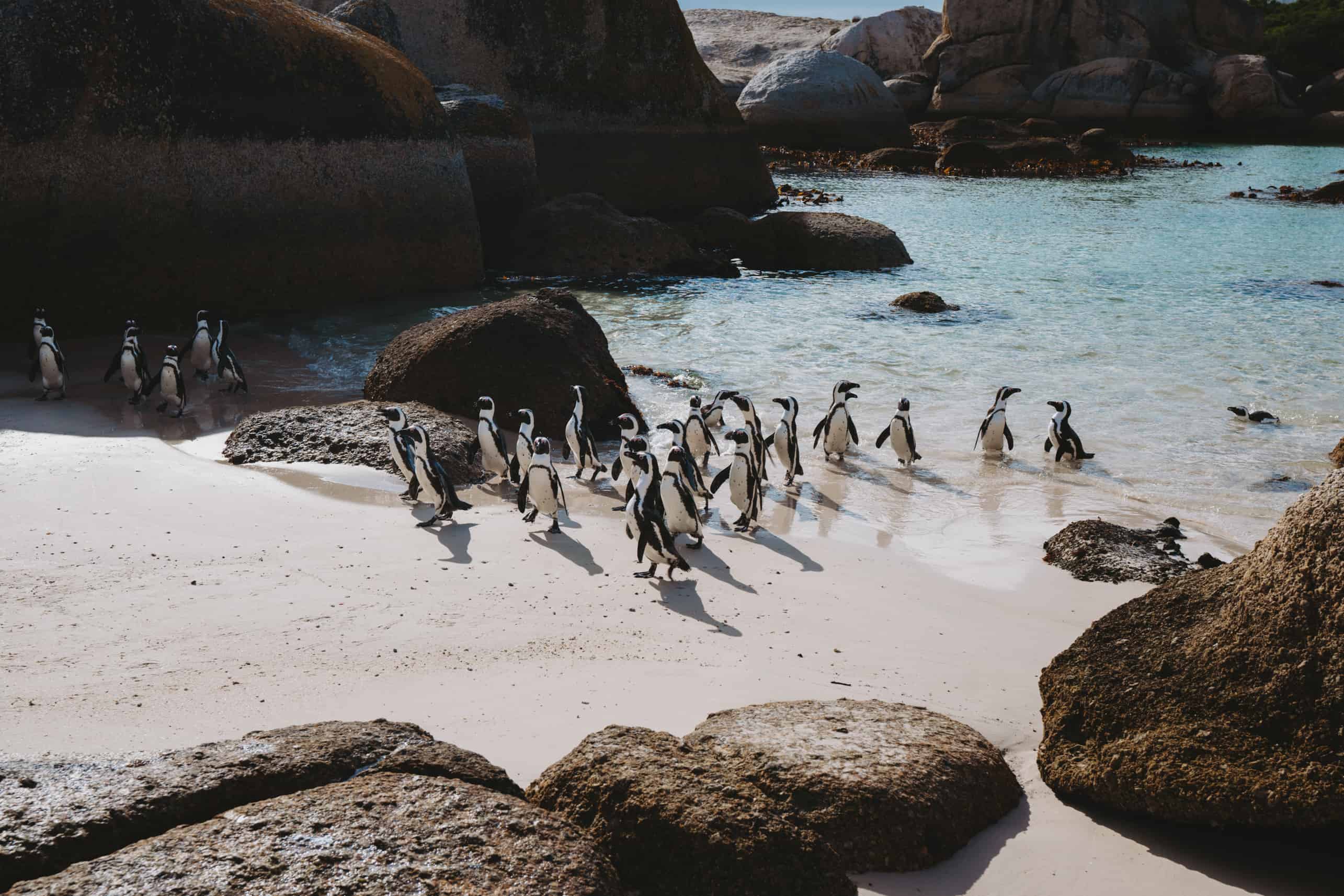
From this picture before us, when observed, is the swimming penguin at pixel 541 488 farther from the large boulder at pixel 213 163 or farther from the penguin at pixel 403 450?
the large boulder at pixel 213 163

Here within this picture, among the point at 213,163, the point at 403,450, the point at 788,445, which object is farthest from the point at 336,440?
the point at 213,163

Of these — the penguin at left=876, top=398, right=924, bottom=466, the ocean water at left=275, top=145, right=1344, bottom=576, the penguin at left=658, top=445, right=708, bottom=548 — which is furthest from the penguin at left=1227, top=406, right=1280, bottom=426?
the penguin at left=658, top=445, right=708, bottom=548

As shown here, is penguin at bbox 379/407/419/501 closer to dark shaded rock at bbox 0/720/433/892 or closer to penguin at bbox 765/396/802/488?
penguin at bbox 765/396/802/488

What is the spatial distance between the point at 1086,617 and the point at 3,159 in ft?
33.6

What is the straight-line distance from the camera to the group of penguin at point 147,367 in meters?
9.37

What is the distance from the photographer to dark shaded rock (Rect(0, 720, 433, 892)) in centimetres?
249

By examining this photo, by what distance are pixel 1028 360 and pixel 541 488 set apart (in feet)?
24.8

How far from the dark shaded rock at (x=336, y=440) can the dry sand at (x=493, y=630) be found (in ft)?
0.97

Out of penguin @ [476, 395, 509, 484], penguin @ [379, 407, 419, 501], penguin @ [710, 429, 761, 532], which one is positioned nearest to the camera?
penguin @ [379, 407, 419, 501]

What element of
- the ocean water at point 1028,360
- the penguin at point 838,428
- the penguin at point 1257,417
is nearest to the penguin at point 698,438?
the ocean water at point 1028,360

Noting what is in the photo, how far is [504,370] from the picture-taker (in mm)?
9484

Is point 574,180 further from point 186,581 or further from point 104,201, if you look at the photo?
point 186,581

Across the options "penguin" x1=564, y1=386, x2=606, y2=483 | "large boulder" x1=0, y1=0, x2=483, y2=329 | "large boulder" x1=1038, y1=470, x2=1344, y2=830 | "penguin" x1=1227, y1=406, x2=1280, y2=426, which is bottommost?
"penguin" x1=1227, y1=406, x2=1280, y2=426

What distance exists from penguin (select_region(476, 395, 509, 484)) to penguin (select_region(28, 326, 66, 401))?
144 inches
